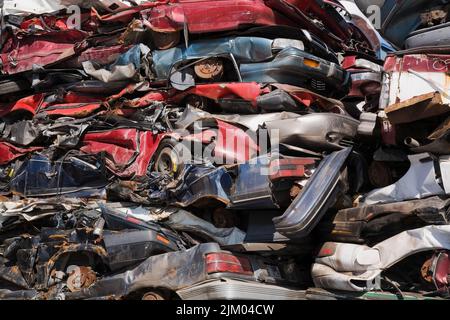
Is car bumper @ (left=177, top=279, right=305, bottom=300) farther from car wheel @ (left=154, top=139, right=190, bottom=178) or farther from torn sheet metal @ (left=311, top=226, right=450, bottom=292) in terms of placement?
car wheel @ (left=154, top=139, right=190, bottom=178)

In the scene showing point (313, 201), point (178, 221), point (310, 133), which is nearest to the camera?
point (313, 201)

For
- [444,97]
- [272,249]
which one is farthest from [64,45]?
[444,97]

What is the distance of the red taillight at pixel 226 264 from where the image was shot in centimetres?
577

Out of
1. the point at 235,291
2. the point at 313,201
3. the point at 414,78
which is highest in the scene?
the point at 414,78

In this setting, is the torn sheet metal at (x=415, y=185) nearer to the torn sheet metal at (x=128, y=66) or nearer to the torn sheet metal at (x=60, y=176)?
the torn sheet metal at (x=60, y=176)

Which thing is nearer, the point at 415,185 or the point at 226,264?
the point at 415,185

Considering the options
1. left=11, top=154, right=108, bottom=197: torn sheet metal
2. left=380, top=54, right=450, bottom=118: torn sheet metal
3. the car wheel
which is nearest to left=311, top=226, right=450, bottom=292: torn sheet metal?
left=380, top=54, right=450, bottom=118: torn sheet metal

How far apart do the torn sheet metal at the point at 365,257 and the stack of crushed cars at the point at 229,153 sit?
0.05 ft

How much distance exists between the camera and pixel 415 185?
5.66 metres

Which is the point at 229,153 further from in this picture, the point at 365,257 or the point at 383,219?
the point at 365,257

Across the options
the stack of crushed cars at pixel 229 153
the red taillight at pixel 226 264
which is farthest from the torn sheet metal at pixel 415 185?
the red taillight at pixel 226 264

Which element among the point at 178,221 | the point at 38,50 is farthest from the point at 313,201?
the point at 38,50

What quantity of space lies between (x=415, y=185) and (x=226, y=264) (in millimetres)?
1706
